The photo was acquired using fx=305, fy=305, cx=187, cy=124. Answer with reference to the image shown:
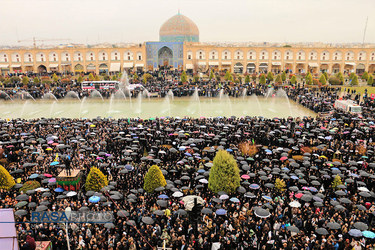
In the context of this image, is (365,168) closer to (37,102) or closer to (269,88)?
(269,88)

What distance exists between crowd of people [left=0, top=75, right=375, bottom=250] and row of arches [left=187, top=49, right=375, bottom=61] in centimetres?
3647

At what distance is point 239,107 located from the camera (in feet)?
100

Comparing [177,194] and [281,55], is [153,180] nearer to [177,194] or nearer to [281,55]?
[177,194]

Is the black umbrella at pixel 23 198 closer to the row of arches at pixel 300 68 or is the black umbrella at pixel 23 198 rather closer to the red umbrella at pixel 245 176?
the red umbrella at pixel 245 176

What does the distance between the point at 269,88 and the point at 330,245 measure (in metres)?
31.9

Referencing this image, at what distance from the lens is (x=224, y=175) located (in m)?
11.4

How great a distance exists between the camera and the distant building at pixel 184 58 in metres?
55.3

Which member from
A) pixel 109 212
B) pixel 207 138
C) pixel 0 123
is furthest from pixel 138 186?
pixel 0 123

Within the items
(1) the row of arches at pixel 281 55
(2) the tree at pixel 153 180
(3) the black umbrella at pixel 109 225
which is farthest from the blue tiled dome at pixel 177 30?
(3) the black umbrella at pixel 109 225

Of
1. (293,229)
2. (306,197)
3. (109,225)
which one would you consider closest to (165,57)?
(306,197)

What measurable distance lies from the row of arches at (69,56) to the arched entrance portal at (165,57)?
3.62 metres

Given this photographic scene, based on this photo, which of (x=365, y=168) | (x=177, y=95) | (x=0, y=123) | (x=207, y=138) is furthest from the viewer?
(x=177, y=95)

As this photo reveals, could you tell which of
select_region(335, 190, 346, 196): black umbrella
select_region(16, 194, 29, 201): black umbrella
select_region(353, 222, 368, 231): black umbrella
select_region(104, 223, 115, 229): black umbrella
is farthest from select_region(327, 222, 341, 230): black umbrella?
select_region(16, 194, 29, 201): black umbrella

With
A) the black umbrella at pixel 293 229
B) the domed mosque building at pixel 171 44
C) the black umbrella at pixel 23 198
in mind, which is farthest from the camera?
the domed mosque building at pixel 171 44
